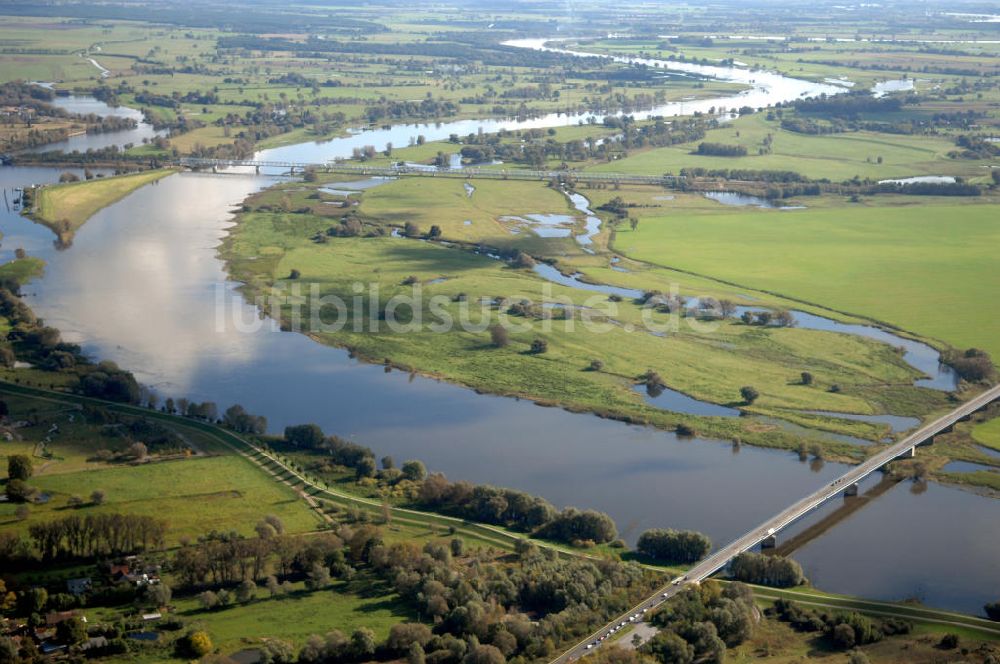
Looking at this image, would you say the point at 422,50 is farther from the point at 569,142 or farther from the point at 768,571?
the point at 768,571

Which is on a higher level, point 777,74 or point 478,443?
point 777,74

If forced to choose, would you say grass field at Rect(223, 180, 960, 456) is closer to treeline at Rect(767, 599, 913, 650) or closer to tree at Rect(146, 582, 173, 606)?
treeline at Rect(767, 599, 913, 650)

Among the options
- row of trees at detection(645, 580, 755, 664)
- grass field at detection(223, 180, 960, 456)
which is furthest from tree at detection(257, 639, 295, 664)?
grass field at detection(223, 180, 960, 456)

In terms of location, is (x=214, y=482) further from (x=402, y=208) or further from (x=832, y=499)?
(x=402, y=208)

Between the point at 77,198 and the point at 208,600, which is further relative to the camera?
the point at 77,198

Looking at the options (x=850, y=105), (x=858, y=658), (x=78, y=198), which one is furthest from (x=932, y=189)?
(x=858, y=658)

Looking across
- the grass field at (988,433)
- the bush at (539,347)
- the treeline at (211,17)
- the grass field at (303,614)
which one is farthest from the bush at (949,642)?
the treeline at (211,17)

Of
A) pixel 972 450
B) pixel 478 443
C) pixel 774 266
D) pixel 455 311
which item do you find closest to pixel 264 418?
pixel 478 443
